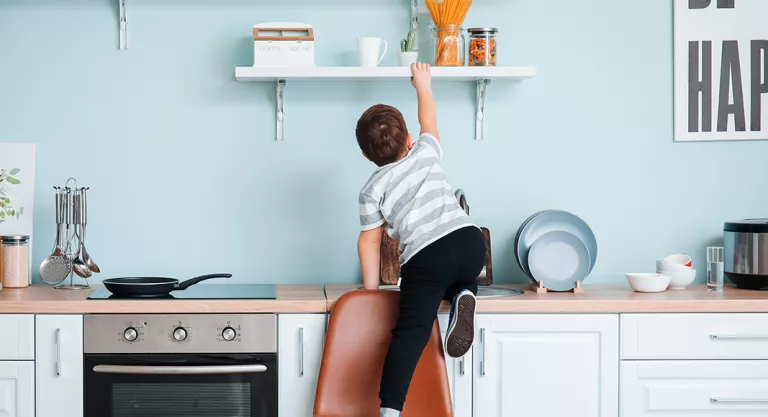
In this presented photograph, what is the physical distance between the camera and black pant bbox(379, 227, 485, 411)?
216 cm

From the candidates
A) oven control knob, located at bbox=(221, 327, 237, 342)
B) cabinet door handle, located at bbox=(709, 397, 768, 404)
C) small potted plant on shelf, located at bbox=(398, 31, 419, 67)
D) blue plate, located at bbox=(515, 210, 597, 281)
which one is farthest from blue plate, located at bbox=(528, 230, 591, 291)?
oven control knob, located at bbox=(221, 327, 237, 342)

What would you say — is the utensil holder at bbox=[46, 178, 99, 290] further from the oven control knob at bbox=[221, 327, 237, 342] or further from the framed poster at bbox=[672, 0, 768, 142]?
the framed poster at bbox=[672, 0, 768, 142]

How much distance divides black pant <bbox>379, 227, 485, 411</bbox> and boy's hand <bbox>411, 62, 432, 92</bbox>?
523 millimetres

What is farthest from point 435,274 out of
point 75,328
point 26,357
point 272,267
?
point 26,357

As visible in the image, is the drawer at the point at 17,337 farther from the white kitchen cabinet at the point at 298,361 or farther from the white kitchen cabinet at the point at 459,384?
the white kitchen cabinet at the point at 459,384

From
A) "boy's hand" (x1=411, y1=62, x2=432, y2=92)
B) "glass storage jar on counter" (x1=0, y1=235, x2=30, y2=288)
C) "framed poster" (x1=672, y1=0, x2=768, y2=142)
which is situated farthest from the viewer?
"framed poster" (x1=672, y1=0, x2=768, y2=142)

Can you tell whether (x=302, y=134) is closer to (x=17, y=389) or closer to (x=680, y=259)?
(x=17, y=389)

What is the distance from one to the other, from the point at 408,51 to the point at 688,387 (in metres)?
1.39

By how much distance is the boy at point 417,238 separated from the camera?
7.19ft

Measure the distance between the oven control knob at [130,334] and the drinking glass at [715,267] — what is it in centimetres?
186

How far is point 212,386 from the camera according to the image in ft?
7.57

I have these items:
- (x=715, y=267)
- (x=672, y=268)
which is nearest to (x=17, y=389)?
(x=672, y=268)

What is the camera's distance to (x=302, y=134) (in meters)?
2.82

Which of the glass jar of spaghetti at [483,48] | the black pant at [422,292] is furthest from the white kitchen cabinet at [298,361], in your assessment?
the glass jar of spaghetti at [483,48]
